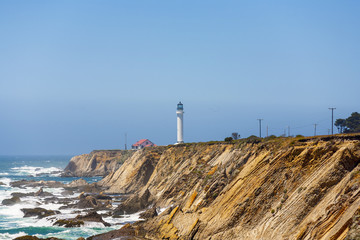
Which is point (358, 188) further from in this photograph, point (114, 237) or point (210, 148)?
point (210, 148)

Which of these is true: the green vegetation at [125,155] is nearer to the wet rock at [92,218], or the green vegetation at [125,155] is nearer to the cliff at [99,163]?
the cliff at [99,163]

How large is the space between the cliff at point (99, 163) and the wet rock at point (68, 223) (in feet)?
275

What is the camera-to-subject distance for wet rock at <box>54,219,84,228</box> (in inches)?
1957

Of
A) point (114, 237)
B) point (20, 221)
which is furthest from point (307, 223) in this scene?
point (20, 221)

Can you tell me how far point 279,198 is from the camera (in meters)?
34.0

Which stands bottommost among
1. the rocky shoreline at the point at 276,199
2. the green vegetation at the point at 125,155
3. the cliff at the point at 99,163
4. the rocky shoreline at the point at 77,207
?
the cliff at the point at 99,163

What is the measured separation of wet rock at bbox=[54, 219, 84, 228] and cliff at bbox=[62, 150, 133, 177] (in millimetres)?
83854

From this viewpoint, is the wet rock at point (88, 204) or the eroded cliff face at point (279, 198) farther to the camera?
the wet rock at point (88, 204)

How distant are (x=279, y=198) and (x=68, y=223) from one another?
26111mm

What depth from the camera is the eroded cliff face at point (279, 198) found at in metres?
27.3

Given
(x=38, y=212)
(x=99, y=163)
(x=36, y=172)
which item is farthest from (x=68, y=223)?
(x=36, y=172)

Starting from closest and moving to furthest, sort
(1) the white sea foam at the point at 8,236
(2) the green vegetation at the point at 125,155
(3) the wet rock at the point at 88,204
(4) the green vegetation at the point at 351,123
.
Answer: (1) the white sea foam at the point at 8,236 < (3) the wet rock at the point at 88,204 < (4) the green vegetation at the point at 351,123 < (2) the green vegetation at the point at 125,155

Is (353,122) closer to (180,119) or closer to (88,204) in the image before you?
(180,119)

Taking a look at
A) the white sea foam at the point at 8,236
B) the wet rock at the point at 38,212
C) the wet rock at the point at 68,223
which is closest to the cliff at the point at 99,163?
the wet rock at the point at 38,212
